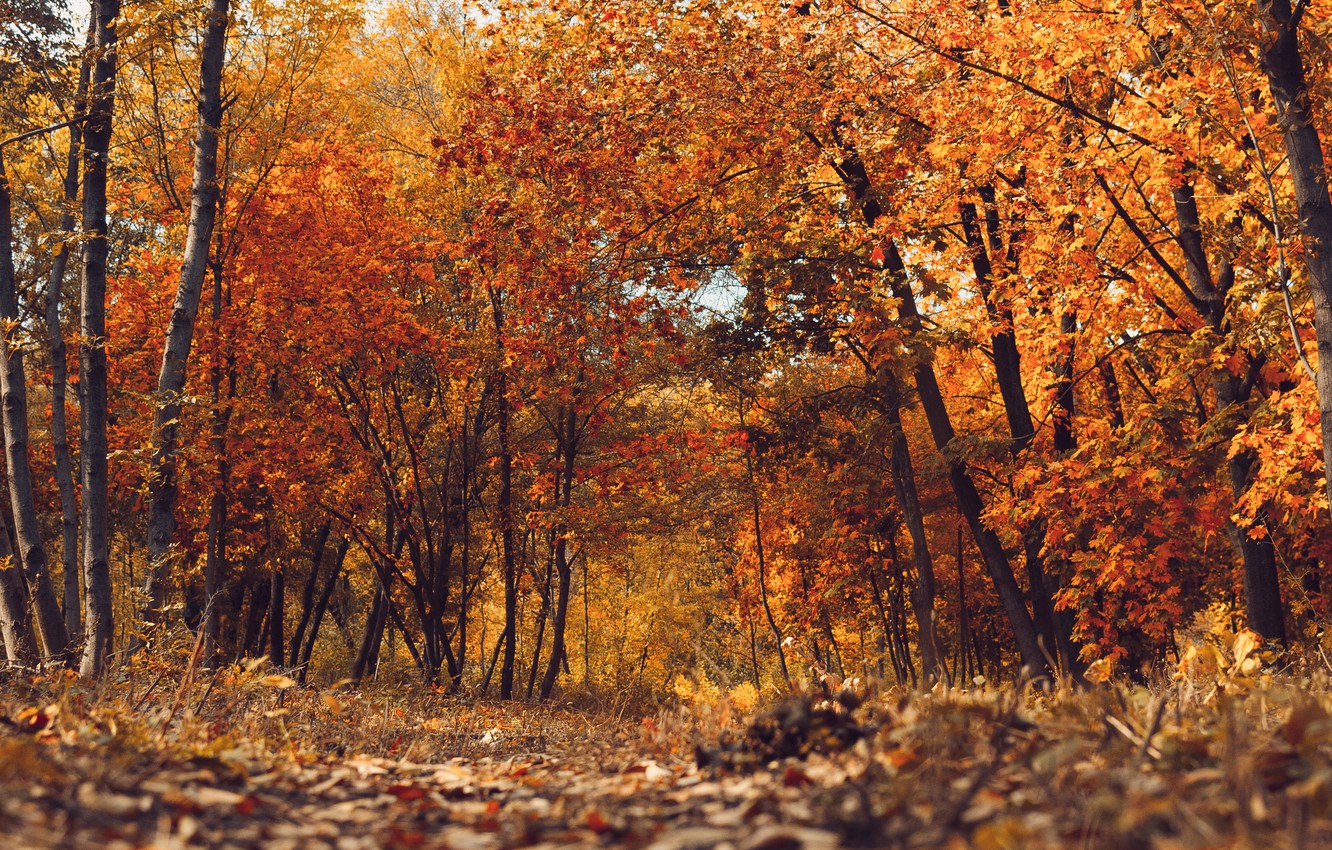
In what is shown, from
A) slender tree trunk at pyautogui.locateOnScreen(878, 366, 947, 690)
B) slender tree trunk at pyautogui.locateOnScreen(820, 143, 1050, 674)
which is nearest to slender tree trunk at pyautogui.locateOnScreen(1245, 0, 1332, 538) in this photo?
slender tree trunk at pyautogui.locateOnScreen(820, 143, 1050, 674)

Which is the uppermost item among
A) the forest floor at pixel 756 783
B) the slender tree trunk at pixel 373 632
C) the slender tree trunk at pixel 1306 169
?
the slender tree trunk at pixel 1306 169

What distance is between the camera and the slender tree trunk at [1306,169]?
19.9ft

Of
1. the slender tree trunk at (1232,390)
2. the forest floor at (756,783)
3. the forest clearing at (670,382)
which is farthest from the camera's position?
the slender tree trunk at (1232,390)

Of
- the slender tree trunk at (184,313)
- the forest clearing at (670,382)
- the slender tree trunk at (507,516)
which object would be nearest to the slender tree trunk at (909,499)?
the forest clearing at (670,382)

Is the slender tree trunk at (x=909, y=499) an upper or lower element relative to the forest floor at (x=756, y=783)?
upper

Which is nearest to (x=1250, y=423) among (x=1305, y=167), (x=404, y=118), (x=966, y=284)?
(x=1305, y=167)

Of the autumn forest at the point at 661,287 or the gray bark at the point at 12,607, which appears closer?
the gray bark at the point at 12,607

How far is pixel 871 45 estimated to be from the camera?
971 centimetres

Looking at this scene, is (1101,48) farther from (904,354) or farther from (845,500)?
(845,500)

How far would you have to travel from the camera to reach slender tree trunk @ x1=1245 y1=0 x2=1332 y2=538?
6062 mm

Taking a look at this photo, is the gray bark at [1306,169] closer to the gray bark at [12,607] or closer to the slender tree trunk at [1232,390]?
the slender tree trunk at [1232,390]

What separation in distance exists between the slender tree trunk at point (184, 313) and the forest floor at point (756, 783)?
4496 mm

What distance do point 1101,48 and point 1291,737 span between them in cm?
Answer: 656

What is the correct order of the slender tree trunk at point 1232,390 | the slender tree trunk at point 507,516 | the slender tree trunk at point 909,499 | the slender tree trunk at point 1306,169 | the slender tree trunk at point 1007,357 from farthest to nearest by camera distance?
1. the slender tree trunk at point 507,516
2. the slender tree trunk at point 909,499
3. the slender tree trunk at point 1007,357
4. the slender tree trunk at point 1232,390
5. the slender tree trunk at point 1306,169
